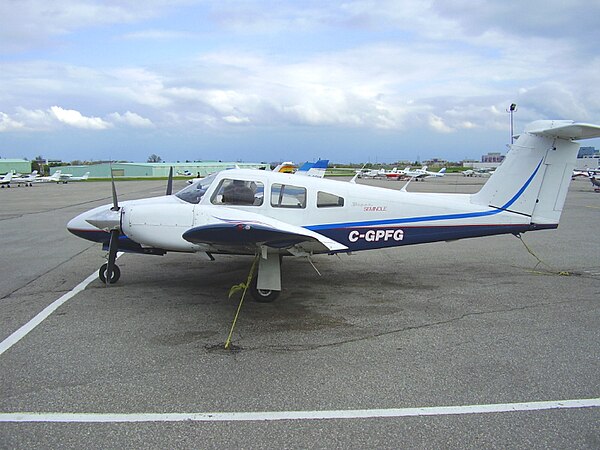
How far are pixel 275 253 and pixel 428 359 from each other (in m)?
2.85

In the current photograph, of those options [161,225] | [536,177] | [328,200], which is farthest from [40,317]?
[536,177]

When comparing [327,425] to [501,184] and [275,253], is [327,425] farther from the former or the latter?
[501,184]

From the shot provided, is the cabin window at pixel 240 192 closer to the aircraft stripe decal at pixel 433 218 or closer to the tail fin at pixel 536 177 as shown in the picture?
the aircraft stripe decal at pixel 433 218

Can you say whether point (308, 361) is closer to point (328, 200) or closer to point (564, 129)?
point (328, 200)

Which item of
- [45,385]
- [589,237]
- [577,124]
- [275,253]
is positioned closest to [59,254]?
[275,253]

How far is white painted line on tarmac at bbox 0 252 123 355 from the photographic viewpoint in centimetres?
516

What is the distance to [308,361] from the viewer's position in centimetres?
Answer: 470

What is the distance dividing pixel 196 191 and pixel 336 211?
2306 mm

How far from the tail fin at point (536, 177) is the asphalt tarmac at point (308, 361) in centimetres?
134

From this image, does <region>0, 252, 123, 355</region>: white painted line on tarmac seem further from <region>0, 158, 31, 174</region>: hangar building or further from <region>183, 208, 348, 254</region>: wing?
<region>0, 158, 31, 174</region>: hangar building

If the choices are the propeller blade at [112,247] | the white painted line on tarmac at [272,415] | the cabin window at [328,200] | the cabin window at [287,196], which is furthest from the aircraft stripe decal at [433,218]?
the white painted line on tarmac at [272,415]

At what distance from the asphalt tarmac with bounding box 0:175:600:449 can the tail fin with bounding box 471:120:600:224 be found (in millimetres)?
1338

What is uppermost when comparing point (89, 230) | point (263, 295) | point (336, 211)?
point (336, 211)

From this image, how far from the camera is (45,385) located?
4.13 metres
